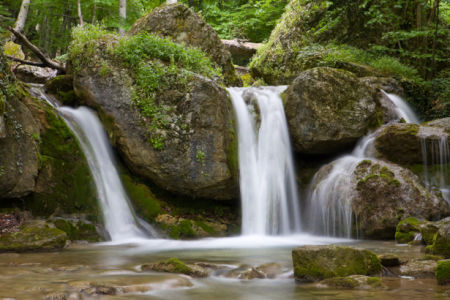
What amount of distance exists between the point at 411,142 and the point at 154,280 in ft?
23.9

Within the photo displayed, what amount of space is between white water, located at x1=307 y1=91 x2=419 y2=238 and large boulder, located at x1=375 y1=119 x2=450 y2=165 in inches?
13.1

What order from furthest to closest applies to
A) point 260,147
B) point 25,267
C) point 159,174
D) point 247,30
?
point 247,30 < point 260,147 < point 159,174 < point 25,267

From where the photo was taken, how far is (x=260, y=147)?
9.80 meters

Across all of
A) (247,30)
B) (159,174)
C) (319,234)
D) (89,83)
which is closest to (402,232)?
(319,234)

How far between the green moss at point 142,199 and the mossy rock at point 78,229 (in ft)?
3.87

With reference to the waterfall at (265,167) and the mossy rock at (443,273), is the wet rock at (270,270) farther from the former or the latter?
the waterfall at (265,167)

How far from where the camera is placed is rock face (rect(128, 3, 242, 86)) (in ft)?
41.6

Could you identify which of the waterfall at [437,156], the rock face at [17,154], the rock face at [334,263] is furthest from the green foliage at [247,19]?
the rock face at [334,263]

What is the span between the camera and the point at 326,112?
32.0 ft

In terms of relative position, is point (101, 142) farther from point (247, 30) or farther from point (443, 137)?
point (247, 30)

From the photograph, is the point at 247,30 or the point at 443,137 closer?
the point at 443,137

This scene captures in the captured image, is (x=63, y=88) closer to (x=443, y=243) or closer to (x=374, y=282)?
(x=374, y=282)

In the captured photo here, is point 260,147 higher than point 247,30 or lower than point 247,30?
lower

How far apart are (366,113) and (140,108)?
18.3 feet
